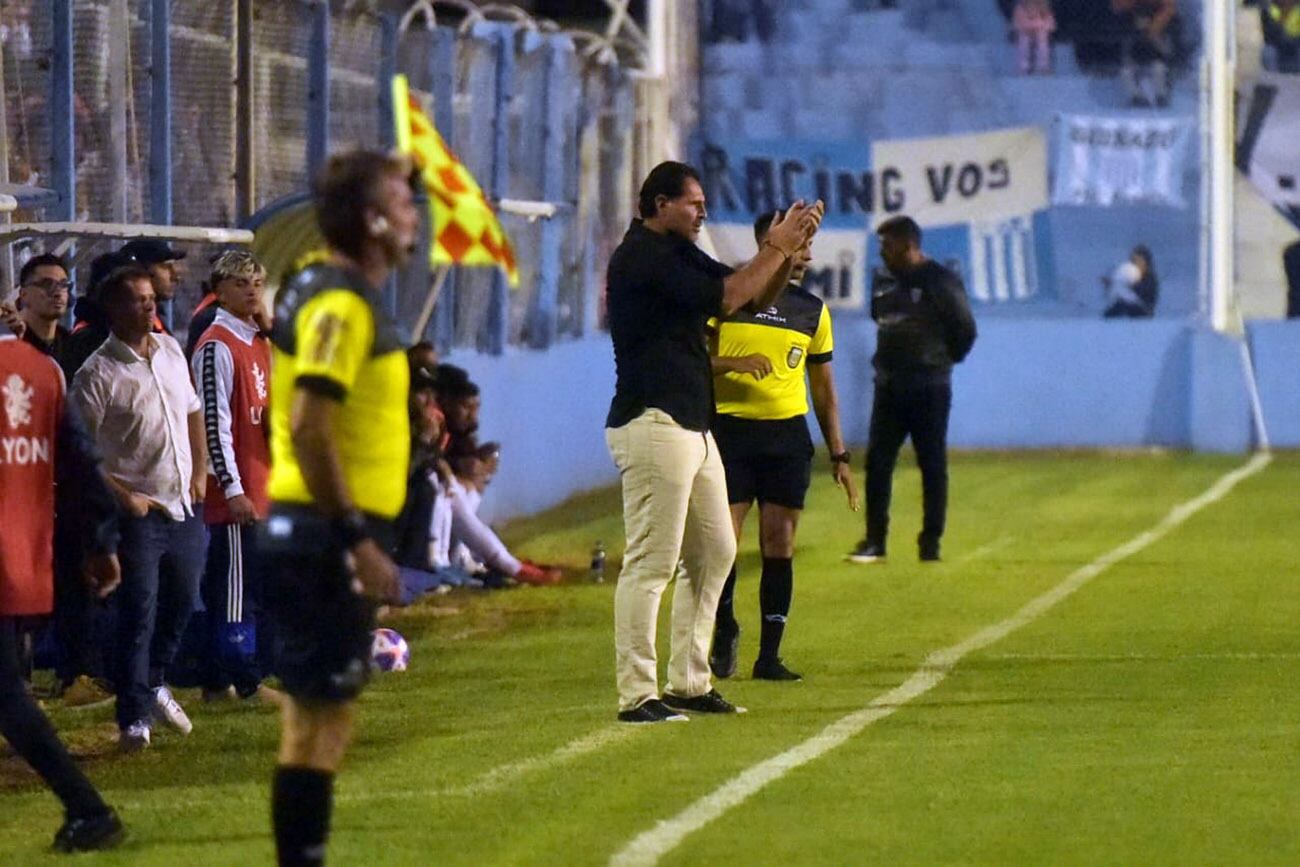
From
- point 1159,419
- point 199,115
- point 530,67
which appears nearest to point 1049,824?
point 199,115

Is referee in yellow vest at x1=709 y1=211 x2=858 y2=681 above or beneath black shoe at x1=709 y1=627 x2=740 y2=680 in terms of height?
above

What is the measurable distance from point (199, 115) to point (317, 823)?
8.54 metres

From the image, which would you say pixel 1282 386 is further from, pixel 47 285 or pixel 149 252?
pixel 47 285

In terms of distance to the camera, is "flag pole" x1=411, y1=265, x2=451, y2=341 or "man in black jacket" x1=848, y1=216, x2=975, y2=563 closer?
"man in black jacket" x1=848, y1=216, x2=975, y2=563

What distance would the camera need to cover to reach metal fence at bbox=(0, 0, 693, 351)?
1259 centimetres

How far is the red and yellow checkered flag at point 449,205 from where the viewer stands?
15.3 meters

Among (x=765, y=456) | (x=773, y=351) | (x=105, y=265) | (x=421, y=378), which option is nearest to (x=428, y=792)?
(x=105, y=265)

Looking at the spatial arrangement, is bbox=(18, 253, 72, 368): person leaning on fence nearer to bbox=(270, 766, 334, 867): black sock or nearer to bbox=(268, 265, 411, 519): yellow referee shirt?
bbox=(268, 265, 411, 519): yellow referee shirt

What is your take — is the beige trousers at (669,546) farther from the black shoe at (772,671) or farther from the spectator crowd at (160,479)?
the spectator crowd at (160,479)

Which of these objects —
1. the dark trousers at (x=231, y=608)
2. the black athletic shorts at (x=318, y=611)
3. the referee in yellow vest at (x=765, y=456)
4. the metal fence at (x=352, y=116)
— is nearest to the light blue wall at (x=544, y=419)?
the metal fence at (x=352, y=116)

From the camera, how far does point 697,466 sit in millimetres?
9172

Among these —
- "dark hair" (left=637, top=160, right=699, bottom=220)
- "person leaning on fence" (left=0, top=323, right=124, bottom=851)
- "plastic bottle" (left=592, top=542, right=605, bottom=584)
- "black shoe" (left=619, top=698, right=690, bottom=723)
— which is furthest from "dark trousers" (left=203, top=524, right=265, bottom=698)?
"plastic bottle" (left=592, top=542, right=605, bottom=584)

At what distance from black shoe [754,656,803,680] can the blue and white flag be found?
58.5ft

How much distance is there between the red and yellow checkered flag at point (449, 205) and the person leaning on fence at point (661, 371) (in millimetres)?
6124
